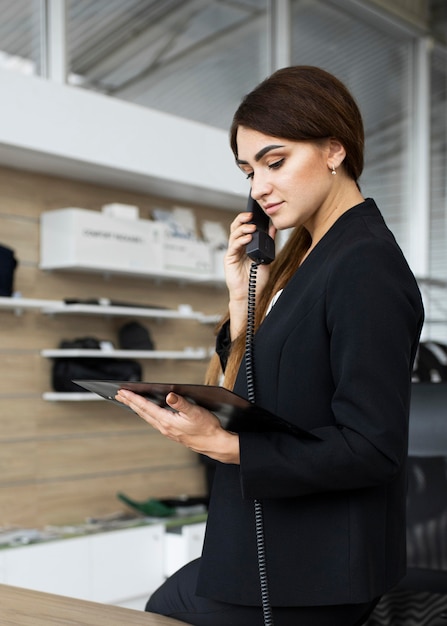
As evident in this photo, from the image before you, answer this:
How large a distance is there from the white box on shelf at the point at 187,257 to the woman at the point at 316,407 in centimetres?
383

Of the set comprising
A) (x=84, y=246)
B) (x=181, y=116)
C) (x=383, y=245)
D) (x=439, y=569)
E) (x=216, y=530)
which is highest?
(x=181, y=116)

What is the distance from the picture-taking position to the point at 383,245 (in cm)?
109

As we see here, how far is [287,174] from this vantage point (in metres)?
1.16

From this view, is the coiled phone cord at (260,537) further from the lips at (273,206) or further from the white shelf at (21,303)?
the white shelf at (21,303)

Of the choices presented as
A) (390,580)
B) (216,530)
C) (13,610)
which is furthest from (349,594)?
(13,610)

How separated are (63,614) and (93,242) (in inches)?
135

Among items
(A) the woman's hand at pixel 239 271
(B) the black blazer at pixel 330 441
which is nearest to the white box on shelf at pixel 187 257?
(A) the woman's hand at pixel 239 271

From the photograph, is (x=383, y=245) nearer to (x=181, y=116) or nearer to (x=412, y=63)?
(x=181, y=116)

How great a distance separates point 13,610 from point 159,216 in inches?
158

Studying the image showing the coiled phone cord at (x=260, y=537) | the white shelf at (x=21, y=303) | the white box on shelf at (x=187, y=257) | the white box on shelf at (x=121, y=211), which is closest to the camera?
the coiled phone cord at (x=260, y=537)

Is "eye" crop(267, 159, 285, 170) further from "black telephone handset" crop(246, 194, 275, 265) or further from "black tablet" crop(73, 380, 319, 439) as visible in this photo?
"black tablet" crop(73, 380, 319, 439)

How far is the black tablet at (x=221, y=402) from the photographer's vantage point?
98cm

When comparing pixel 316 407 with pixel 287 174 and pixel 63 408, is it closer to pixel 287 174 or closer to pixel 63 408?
pixel 287 174

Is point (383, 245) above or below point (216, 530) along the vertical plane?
above
